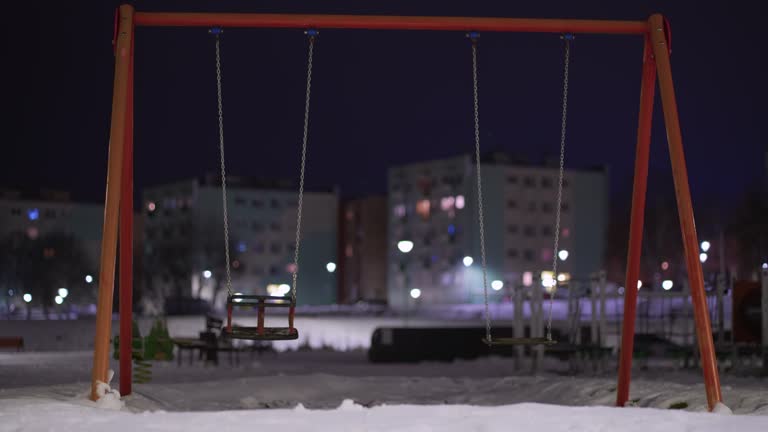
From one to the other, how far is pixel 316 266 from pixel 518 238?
22846mm

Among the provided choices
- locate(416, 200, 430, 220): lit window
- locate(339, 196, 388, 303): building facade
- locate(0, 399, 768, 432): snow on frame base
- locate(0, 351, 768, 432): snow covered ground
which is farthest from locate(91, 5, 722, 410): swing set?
locate(339, 196, 388, 303): building facade

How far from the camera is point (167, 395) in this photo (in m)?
14.7

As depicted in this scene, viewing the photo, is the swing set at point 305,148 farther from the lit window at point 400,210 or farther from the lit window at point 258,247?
the lit window at point 258,247

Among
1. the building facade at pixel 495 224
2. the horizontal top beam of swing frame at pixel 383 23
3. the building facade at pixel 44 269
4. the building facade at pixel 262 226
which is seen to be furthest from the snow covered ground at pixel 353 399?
the building facade at pixel 262 226

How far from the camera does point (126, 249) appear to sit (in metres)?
12.4

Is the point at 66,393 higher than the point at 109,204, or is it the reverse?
the point at 109,204

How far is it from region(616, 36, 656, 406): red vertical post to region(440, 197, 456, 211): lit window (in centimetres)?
7762

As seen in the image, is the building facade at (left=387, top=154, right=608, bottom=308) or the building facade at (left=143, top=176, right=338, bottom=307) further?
the building facade at (left=143, top=176, right=338, bottom=307)

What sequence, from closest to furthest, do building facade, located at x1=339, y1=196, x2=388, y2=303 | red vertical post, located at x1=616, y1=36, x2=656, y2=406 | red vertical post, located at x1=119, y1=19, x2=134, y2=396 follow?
red vertical post, located at x1=119, y1=19, x2=134, y2=396
red vertical post, located at x1=616, y1=36, x2=656, y2=406
building facade, located at x1=339, y1=196, x2=388, y2=303

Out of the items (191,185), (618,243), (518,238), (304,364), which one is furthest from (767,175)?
(191,185)

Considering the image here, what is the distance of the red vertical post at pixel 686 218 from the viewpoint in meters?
10.6

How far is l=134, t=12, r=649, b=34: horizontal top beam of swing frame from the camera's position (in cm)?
1147

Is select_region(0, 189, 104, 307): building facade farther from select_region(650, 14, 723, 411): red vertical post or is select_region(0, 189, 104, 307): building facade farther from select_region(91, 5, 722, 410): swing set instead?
A: select_region(650, 14, 723, 411): red vertical post

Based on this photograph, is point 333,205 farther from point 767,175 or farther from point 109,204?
point 109,204
